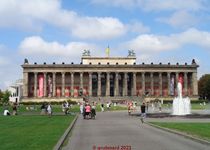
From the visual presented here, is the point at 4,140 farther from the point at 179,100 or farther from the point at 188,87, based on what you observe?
the point at 188,87

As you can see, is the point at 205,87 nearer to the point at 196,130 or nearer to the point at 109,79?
the point at 109,79

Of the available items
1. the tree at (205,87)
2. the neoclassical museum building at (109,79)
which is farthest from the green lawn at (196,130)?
the tree at (205,87)

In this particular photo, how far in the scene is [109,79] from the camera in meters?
167

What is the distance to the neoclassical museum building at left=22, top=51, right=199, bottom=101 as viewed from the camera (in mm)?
163000

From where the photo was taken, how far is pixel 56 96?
160875 millimetres

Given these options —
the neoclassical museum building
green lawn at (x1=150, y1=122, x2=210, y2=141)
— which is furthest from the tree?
green lawn at (x1=150, y1=122, x2=210, y2=141)

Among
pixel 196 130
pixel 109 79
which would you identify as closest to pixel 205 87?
pixel 109 79

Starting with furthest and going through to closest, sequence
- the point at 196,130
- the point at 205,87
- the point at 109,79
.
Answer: the point at 205,87, the point at 109,79, the point at 196,130

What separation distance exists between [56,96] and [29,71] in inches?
547

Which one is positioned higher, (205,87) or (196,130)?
(205,87)

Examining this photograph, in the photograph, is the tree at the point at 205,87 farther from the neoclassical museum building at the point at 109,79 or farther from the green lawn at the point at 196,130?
the green lawn at the point at 196,130

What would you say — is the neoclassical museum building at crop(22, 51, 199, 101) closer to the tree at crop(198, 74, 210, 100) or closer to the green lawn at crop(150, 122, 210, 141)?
the tree at crop(198, 74, 210, 100)

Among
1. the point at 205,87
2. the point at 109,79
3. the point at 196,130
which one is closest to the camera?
the point at 196,130

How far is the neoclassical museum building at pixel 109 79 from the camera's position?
163 m
